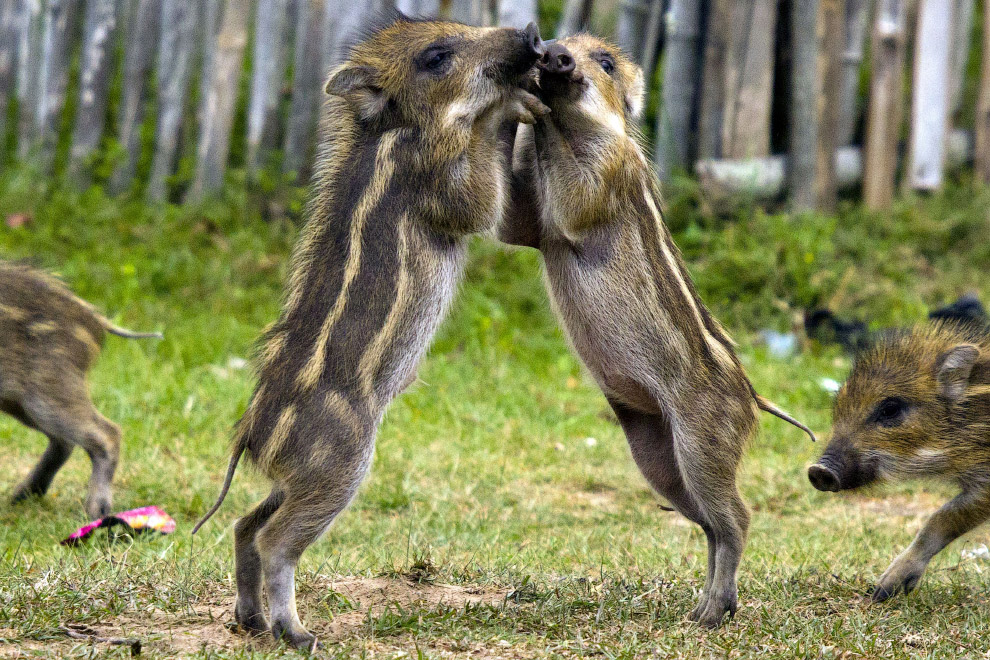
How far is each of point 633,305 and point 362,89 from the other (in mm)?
1192

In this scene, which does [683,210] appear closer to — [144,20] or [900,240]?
[900,240]

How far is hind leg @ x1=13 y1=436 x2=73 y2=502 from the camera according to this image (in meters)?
5.73

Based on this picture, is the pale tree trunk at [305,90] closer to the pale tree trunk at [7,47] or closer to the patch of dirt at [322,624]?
the pale tree trunk at [7,47]

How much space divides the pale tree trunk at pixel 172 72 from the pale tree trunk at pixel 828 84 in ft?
16.0

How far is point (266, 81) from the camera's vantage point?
31.4ft

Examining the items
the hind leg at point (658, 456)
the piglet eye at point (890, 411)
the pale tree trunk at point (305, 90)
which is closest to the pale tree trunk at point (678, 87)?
the pale tree trunk at point (305, 90)

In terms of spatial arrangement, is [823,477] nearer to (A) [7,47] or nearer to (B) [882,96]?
(B) [882,96]

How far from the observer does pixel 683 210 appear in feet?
30.5

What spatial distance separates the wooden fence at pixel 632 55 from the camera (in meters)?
9.23

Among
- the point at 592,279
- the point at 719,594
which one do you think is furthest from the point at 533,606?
the point at 592,279

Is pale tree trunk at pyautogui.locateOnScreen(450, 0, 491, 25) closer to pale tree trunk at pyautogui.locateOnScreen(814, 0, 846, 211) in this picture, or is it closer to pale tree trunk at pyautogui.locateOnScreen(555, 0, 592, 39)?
pale tree trunk at pyautogui.locateOnScreen(555, 0, 592, 39)

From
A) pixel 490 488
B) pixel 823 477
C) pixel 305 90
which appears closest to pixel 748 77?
pixel 305 90

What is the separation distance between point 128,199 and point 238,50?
1.48 metres

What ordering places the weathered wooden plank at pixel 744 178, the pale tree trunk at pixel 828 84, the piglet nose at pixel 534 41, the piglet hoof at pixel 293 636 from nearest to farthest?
the piglet hoof at pixel 293 636 → the piglet nose at pixel 534 41 → the weathered wooden plank at pixel 744 178 → the pale tree trunk at pixel 828 84
